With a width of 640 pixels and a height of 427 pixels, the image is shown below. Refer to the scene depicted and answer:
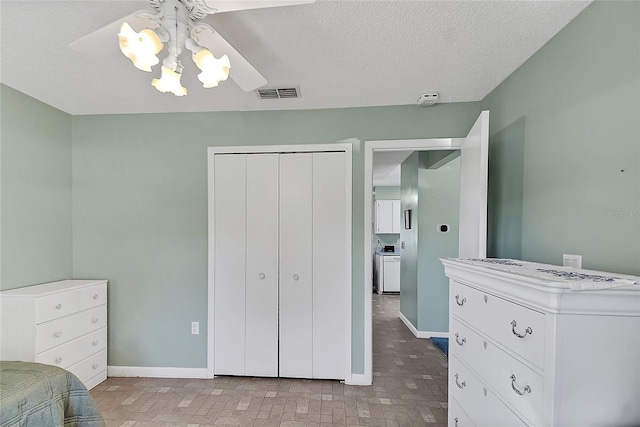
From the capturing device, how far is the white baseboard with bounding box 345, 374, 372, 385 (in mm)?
2526

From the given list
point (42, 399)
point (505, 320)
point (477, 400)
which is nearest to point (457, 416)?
point (477, 400)

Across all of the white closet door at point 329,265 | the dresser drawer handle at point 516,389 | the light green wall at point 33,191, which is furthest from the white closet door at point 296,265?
the light green wall at point 33,191

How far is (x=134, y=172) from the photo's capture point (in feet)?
9.07

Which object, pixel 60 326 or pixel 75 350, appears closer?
pixel 60 326

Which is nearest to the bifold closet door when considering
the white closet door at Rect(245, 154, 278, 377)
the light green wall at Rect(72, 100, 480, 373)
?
the white closet door at Rect(245, 154, 278, 377)

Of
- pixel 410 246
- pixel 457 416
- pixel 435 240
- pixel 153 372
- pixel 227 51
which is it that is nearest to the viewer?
pixel 227 51

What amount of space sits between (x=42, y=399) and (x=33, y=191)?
1.82m

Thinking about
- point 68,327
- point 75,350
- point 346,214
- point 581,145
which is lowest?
point 75,350

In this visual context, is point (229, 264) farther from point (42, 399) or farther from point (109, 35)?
point (109, 35)

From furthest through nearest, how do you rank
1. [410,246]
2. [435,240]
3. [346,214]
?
[410,246], [435,240], [346,214]

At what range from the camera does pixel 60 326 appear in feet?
7.28

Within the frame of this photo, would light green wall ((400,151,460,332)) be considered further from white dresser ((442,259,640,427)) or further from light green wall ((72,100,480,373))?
white dresser ((442,259,640,427))

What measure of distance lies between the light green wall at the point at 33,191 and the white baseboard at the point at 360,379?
282 cm

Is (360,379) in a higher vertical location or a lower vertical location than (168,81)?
lower
